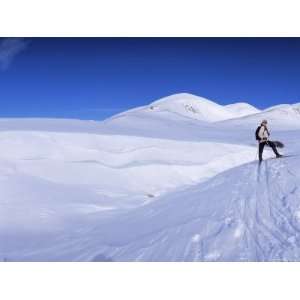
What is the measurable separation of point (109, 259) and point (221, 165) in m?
15.7

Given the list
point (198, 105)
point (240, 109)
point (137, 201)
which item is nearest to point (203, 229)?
point (137, 201)

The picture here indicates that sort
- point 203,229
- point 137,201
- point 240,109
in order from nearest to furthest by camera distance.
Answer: point 203,229 → point 137,201 → point 240,109

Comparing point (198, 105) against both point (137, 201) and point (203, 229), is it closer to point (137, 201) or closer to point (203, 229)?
point (137, 201)

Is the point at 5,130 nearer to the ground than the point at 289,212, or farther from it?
farther from it

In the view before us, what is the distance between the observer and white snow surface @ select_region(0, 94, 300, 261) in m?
8.38

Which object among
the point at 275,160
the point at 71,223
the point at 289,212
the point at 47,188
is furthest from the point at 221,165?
the point at 289,212

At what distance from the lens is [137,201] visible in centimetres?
1541

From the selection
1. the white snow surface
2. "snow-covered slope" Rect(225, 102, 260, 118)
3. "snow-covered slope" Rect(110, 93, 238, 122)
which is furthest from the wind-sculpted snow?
"snow-covered slope" Rect(225, 102, 260, 118)

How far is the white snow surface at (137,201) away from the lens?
27.5 ft

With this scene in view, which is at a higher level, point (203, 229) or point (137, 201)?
point (137, 201)

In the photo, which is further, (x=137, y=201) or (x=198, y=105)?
(x=198, y=105)
